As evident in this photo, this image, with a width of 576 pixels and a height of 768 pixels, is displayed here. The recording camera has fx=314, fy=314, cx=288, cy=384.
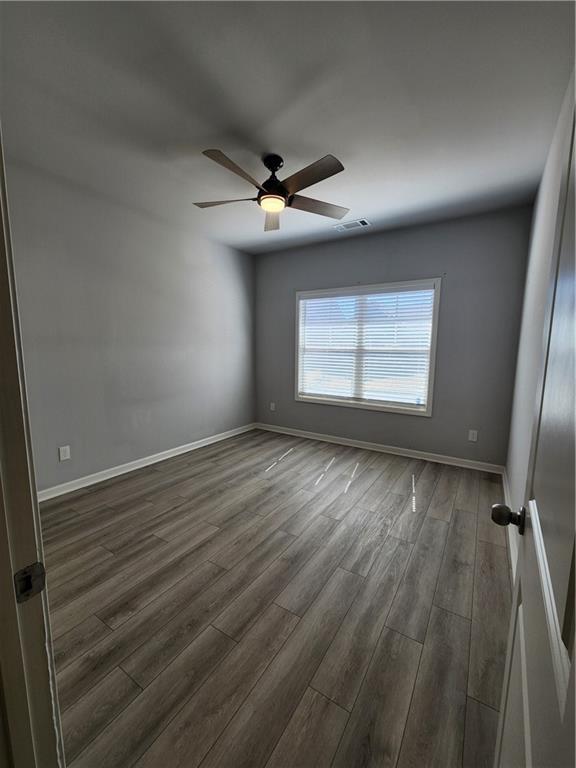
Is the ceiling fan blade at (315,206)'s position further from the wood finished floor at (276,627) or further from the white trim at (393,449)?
the white trim at (393,449)

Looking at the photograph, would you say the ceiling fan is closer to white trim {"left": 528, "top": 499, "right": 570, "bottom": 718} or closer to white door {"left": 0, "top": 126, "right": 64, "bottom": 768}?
white door {"left": 0, "top": 126, "right": 64, "bottom": 768}

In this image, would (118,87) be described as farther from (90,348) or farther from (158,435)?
(158,435)

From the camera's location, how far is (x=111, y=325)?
3.19 m

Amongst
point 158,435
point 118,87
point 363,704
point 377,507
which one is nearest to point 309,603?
point 363,704

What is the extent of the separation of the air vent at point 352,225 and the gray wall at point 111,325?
5.41 ft

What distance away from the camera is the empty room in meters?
0.75

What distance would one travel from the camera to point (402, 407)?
397 cm

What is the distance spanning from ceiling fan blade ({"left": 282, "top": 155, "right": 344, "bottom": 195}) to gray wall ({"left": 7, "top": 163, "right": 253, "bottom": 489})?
6.47 ft

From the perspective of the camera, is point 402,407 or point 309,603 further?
point 402,407

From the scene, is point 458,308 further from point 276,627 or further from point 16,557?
point 16,557

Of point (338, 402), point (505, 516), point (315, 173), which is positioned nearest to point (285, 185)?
point (315, 173)

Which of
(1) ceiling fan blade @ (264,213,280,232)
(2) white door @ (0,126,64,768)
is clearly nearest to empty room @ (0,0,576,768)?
(2) white door @ (0,126,64,768)

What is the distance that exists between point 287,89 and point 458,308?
2.74 metres

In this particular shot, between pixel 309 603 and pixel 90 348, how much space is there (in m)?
2.88
